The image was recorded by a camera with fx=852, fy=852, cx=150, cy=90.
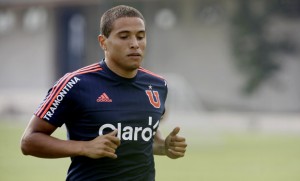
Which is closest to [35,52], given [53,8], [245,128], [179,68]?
[53,8]

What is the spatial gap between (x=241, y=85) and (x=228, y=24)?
2.56 m

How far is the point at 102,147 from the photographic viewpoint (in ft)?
16.8

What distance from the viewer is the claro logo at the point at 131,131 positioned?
5453 mm

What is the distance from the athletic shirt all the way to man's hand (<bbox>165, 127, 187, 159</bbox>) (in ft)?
0.70

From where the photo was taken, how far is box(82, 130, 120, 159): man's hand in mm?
5125

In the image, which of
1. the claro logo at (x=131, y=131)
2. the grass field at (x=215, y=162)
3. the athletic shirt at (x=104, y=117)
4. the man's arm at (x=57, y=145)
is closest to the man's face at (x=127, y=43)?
the athletic shirt at (x=104, y=117)

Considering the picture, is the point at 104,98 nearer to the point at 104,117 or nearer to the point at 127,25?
the point at 104,117

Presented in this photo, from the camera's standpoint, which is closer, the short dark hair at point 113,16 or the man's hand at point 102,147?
the man's hand at point 102,147

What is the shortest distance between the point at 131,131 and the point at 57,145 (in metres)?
0.53

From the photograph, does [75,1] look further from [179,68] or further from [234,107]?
[234,107]

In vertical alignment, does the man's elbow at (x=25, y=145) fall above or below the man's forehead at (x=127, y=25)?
below

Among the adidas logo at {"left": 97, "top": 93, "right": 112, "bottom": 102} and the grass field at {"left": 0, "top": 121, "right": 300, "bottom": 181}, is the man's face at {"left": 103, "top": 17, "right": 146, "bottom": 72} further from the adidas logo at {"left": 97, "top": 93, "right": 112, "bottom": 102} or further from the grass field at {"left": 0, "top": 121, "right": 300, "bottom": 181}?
the grass field at {"left": 0, "top": 121, "right": 300, "bottom": 181}

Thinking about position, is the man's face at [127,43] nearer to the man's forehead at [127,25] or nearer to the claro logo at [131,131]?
the man's forehead at [127,25]

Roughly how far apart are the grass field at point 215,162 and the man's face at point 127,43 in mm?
7775
